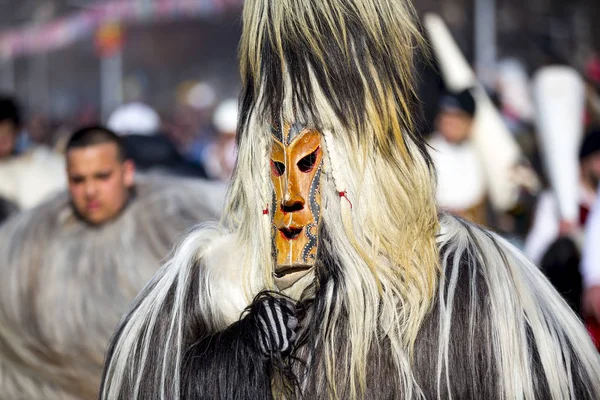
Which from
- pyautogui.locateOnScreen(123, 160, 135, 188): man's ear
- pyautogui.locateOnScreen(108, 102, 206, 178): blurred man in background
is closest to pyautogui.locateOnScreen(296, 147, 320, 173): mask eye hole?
pyautogui.locateOnScreen(123, 160, 135, 188): man's ear

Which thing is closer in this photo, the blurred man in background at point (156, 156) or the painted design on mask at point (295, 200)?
the painted design on mask at point (295, 200)

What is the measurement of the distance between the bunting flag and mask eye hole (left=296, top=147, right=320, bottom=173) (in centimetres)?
1027

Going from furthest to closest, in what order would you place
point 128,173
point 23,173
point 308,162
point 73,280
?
point 23,173 → point 128,173 → point 73,280 → point 308,162

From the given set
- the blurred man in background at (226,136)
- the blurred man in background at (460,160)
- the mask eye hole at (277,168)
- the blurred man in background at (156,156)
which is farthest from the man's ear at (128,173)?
the blurred man in background at (226,136)

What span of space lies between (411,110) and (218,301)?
2.36 feet

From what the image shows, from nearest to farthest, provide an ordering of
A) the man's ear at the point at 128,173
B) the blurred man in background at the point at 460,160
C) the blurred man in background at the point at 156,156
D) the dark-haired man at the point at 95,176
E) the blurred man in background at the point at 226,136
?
the dark-haired man at the point at 95,176 < the man's ear at the point at 128,173 < the blurred man in background at the point at 460,160 < the blurred man in background at the point at 156,156 < the blurred man in background at the point at 226,136

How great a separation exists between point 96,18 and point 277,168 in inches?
815

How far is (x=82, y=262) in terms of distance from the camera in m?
4.65

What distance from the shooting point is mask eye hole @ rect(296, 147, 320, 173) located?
8.37 feet

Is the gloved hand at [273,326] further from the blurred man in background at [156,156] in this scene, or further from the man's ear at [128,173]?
the blurred man in background at [156,156]

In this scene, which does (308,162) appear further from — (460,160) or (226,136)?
(226,136)

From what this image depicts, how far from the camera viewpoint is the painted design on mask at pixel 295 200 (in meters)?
2.50

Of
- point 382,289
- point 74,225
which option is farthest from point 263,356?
point 74,225

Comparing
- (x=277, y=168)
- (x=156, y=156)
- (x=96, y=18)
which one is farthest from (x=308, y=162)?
(x=96, y=18)
